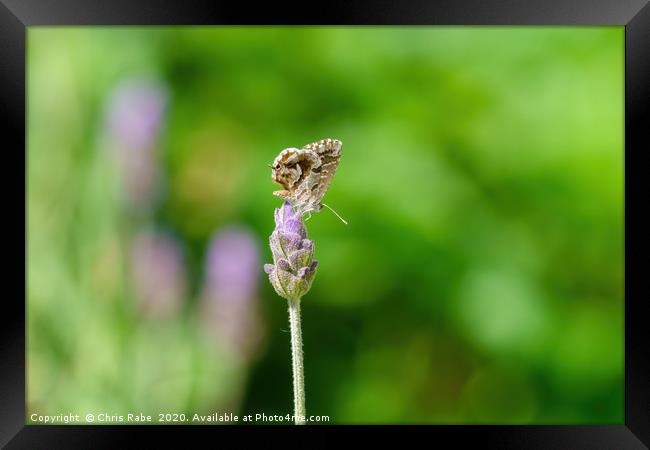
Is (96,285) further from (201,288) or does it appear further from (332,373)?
(332,373)

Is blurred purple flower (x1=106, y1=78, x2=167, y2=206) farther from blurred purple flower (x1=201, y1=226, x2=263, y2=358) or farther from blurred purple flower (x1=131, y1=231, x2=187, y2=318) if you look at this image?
blurred purple flower (x1=201, y1=226, x2=263, y2=358)

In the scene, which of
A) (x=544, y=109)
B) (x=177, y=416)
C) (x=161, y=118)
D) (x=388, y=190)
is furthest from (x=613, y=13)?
(x=177, y=416)

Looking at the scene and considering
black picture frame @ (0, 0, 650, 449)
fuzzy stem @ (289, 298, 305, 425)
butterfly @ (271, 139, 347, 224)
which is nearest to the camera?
fuzzy stem @ (289, 298, 305, 425)

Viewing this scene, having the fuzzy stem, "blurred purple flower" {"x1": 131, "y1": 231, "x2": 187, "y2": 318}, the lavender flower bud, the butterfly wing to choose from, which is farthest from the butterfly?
"blurred purple flower" {"x1": 131, "y1": 231, "x2": 187, "y2": 318}

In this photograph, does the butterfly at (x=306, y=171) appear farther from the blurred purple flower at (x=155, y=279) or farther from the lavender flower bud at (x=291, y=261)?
the blurred purple flower at (x=155, y=279)

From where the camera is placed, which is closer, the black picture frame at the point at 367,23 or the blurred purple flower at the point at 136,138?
the black picture frame at the point at 367,23

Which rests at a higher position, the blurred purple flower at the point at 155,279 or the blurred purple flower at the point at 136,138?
the blurred purple flower at the point at 136,138

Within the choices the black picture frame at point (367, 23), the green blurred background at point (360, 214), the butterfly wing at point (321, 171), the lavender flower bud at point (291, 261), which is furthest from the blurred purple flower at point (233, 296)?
the lavender flower bud at point (291, 261)
